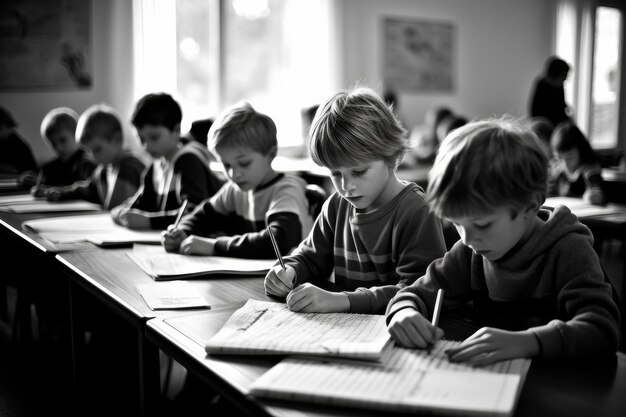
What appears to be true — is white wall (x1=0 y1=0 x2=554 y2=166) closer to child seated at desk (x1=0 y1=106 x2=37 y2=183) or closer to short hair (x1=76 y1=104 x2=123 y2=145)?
child seated at desk (x1=0 y1=106 x2=37 y2=183)

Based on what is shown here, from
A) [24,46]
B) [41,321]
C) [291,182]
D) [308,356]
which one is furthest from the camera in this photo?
[24,46]

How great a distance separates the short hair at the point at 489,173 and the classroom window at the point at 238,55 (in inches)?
190

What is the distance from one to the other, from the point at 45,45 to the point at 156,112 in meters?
3.15

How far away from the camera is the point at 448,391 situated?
77 cm

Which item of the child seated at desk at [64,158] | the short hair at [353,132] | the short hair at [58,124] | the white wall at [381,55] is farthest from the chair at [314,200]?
the white wall at [381,55]

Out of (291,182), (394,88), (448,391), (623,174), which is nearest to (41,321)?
(291,182)

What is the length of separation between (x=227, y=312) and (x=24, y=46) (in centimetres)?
460

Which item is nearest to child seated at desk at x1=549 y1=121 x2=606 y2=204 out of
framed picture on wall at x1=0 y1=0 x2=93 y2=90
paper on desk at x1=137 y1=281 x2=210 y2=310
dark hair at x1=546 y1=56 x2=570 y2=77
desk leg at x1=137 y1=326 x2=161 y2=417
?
paper on desk at x1=137 y1=281 x2=210 y2=310

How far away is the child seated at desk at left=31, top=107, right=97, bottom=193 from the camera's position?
3.62m

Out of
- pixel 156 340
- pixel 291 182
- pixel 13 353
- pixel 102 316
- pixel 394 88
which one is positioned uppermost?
pixel 394 88

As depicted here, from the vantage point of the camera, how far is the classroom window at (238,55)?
18.1ft

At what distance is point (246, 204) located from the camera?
2064 millimetres

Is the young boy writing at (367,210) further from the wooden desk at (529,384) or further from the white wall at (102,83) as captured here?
the white wall at (102,83)

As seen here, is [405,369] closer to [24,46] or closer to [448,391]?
[448,391]
